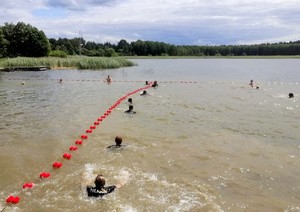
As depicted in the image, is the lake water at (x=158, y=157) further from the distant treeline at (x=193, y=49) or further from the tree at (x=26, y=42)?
the distant treeline at (x=193, y=49)

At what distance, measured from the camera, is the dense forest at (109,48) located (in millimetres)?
76188

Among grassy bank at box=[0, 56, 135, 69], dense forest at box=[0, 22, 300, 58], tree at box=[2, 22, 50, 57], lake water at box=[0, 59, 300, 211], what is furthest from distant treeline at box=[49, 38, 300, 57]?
lake water at box=[0, 59, 300, 211]

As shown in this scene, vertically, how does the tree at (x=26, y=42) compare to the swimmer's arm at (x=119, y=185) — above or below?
above

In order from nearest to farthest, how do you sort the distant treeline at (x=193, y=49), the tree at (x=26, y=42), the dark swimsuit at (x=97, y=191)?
the dark swimsuit at (x=97, y=191), the tree at (x=26, y=42), the distant treeline at (x=193, y=49)

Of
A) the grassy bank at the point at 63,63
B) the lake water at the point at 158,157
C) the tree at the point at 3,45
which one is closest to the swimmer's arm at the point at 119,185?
the lake water at the point at 158,157

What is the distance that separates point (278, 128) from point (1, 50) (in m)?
66.0

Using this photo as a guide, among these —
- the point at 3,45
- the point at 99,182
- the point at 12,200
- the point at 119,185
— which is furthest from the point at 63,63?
the point at 99,182

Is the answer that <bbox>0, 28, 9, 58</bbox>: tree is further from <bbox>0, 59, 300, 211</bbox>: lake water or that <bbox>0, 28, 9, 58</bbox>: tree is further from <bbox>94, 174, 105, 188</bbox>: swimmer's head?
<bbox>94, 174, 105, 188</bbox>: swimmer's head

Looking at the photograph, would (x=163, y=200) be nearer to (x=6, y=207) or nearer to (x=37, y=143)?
(x=6, y=207)

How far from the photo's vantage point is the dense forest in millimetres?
76188

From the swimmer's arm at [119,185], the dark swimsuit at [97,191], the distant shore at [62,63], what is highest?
the distant shore at [62,63]

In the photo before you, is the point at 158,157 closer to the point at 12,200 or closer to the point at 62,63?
the point at 12,200

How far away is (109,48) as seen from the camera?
128500 millimetres

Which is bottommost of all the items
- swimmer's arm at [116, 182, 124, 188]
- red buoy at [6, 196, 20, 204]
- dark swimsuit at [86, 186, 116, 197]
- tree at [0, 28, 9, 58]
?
swimmer's arm at [116, 182, 124, 188]
